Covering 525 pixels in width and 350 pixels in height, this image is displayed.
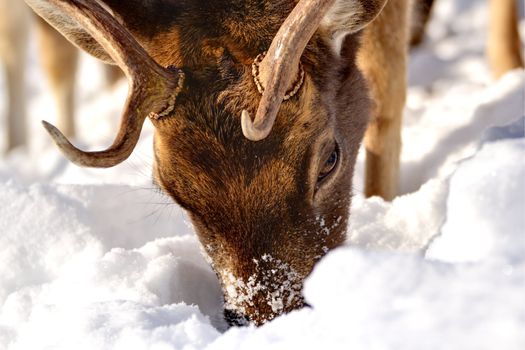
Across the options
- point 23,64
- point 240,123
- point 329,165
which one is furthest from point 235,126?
point 23,64

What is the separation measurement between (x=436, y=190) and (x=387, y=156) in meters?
0.91

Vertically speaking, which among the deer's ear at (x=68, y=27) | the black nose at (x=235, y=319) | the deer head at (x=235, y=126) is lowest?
the black nose at (x=235, y=319)

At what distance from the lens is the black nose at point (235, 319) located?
10.00 feet

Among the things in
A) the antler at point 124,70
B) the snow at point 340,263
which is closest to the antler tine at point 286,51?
the antler at point 124,70

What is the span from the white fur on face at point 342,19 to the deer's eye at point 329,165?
0.43 meters

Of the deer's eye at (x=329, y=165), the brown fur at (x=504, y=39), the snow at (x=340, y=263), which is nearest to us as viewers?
the snow at (x=340, y=263)

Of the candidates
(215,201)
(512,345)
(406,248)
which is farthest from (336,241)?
(512,345)

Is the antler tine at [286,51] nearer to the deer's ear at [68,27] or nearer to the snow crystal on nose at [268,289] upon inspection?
the snow crystal on nose at [268,289]

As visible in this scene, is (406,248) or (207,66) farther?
(406,248)

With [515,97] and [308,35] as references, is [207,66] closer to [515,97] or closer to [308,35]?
[308,35]


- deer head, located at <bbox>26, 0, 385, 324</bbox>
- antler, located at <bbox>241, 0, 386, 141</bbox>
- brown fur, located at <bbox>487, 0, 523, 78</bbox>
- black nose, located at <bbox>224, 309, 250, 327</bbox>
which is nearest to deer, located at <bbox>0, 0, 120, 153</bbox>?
brown fur, located at <bbox>487, 0, 523, 78</bbox>

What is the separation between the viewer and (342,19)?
11.1ft

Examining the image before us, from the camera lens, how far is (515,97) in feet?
15.8

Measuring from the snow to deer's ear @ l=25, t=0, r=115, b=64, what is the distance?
0.73m
